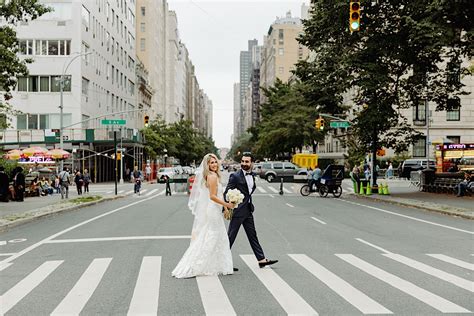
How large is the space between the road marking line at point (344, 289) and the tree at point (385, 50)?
18.2m

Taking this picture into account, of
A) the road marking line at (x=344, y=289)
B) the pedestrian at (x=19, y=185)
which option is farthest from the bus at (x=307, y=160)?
the road marking line at (x=344, y=289)

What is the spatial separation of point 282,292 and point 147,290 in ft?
6.10

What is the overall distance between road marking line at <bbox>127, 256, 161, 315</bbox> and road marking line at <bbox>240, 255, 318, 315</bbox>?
5.11ft

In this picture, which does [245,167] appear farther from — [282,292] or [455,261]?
[455,261]

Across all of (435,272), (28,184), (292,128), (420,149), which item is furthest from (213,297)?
(292,128)

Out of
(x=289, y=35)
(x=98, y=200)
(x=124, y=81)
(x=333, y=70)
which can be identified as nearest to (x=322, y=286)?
(x=98, y=200)

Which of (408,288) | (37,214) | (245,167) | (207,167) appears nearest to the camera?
(408,288)

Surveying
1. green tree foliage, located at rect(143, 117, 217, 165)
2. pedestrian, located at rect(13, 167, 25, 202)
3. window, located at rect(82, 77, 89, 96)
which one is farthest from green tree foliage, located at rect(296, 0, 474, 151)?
green tree foliage, located at rect(143, 117, 217, 165)

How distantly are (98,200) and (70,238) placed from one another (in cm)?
1569

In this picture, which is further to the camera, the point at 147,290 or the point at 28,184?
the point at 28,184

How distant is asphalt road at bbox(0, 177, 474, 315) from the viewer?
6.82 meters

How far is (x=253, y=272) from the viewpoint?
9055 mm

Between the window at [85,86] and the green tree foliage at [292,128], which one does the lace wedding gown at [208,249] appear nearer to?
the window at [85,86]

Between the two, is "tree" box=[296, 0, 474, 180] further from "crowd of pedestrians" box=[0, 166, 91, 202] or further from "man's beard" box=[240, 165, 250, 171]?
"man's beard" box=[240, 165, 250, 171]
